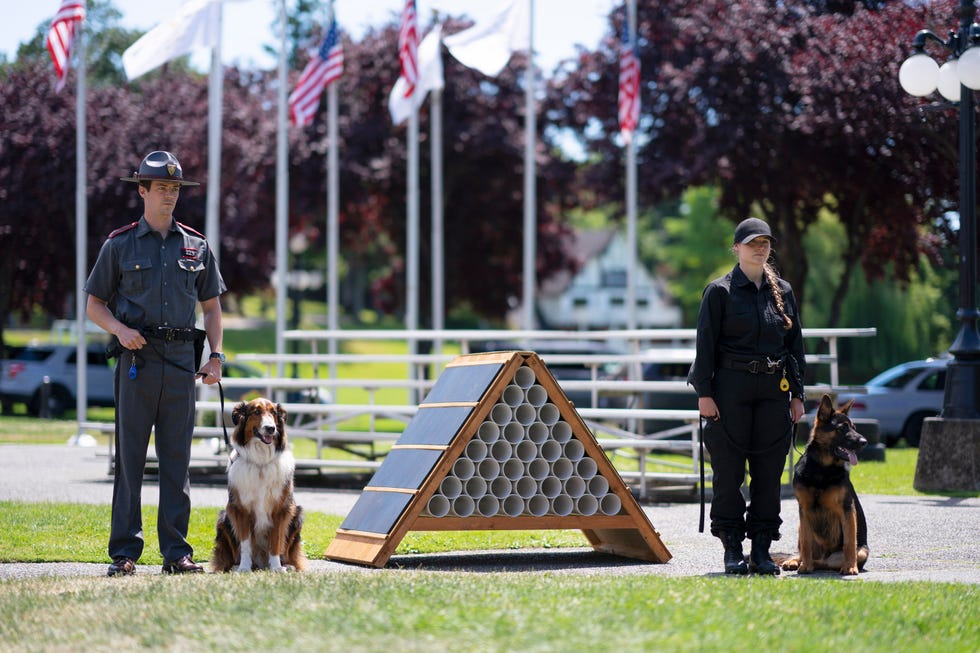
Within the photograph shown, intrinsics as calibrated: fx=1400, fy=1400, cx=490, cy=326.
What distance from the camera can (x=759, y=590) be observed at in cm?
709

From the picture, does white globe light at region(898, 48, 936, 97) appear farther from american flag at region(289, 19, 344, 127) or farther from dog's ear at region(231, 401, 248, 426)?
american flag at region(289, 19, 344, 127)

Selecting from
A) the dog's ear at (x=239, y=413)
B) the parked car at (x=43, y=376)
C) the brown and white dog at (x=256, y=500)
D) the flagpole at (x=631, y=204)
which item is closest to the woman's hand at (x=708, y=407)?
the brown and white dog at (x=256, y=500)

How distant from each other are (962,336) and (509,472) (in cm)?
667

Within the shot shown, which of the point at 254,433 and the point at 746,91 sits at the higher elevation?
the point at 746,91

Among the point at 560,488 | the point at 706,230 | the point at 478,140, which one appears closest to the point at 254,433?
the point at 560,488

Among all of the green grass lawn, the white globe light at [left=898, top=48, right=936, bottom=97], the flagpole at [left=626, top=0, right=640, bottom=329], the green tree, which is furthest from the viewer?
the green tree

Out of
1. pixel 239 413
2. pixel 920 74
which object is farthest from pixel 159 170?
pixel 920 74

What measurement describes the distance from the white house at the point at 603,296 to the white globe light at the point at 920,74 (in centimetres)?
8352

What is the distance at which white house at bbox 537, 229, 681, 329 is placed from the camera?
10088 centimetres

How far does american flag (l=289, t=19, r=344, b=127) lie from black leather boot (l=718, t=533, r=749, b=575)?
51.6ft

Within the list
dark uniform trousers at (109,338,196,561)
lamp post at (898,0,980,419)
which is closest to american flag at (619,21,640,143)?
lamp post at (898,0,980,419)

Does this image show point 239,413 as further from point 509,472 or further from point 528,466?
point 528,466

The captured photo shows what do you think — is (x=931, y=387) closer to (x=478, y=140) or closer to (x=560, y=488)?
(x=478, y=140)

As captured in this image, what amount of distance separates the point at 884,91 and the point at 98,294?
1882cm
